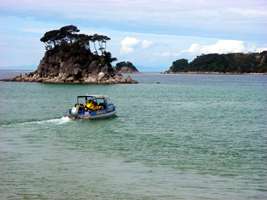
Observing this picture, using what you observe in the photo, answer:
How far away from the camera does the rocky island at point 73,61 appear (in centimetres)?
12656

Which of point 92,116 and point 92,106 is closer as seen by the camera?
point 92,116

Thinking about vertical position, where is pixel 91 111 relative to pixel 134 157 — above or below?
above

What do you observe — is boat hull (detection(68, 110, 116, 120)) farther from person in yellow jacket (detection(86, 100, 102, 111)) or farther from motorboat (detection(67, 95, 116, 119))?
person in yellow jacket (detection(86, 100, 102, 111))

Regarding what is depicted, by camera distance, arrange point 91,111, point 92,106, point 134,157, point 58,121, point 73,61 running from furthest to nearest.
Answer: point 73,61 → point 92,106 → point 91,111 → point 58,121 → point 134,157

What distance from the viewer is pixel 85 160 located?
29.8m

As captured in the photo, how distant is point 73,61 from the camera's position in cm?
12681

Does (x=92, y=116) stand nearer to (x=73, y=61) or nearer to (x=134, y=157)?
(x=134, y=157)

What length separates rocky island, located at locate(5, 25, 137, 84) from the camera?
12656 centimetres

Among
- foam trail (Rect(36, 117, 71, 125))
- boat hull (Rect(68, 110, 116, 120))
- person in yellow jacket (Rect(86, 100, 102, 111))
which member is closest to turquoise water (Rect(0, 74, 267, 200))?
foam trail (Rect(36, 117, 71, 125))

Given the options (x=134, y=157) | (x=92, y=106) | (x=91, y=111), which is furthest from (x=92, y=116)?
(x=134, y=157)

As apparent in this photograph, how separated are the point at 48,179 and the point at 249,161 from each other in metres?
10.7

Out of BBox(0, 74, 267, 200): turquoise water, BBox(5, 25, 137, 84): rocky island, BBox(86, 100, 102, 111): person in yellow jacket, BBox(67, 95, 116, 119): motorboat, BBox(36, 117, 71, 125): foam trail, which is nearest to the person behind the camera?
BBox(0, 74, 267, 200): turquoise water

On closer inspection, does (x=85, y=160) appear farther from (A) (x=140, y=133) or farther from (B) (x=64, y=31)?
(B) (x=64, y=31)

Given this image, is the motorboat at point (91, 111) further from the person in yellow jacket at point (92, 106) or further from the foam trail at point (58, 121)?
the foam trail at point (58, 121)
